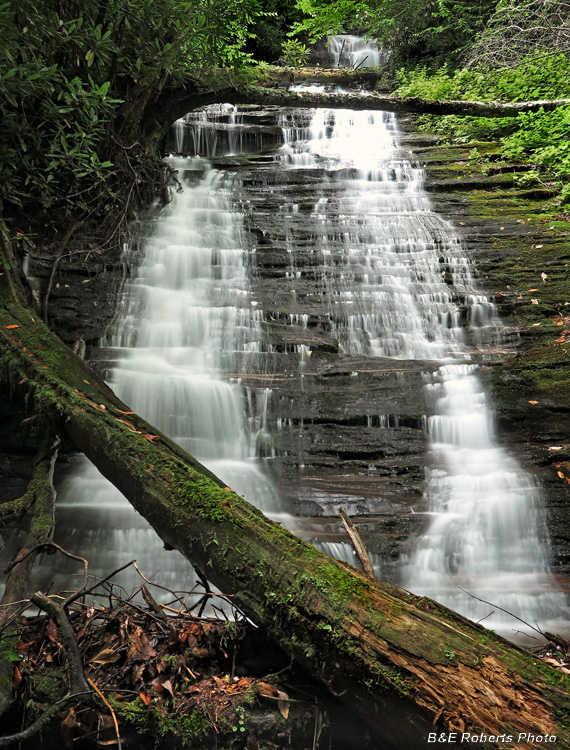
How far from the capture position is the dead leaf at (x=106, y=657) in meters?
2.52

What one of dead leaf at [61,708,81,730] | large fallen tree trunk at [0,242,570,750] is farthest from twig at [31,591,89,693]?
large fallen tree trunk at [0,242,570,750]

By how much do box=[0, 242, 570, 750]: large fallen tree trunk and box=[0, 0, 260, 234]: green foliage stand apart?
3446 mm

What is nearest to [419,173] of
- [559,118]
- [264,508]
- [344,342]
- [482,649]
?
[559,118]

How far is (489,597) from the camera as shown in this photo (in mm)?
4391

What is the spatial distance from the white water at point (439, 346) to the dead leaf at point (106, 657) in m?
2.86

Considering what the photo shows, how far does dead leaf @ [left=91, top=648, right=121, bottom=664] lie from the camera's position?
2.52 meters

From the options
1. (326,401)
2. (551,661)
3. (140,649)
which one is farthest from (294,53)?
(140,649)

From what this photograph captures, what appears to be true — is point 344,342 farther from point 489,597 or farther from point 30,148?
point 30,148

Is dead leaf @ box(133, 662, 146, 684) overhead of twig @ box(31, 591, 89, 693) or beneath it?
beneath

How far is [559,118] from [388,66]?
8738 mm

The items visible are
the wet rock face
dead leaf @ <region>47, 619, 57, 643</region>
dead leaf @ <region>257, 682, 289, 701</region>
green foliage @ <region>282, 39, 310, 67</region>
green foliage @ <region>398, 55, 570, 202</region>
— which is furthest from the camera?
green foliage @ <region>282, 39, 310, 67</region>

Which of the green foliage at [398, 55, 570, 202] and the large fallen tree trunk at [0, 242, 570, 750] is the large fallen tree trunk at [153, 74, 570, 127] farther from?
the large fallen tree trunk at [0, 242, 570, 750]

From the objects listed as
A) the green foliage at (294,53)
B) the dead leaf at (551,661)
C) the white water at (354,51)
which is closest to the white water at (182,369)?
the dead leaf at (551,661)

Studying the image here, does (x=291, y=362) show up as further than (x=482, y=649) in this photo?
Yes
